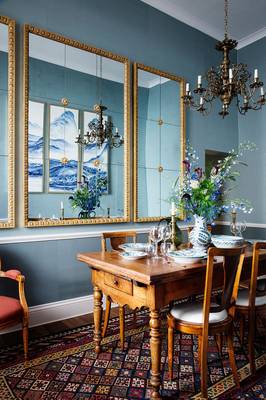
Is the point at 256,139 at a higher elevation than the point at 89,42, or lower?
lower

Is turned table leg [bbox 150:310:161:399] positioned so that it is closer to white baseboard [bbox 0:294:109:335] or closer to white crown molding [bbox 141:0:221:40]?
white baseboard [bbox 0:294:109:335]

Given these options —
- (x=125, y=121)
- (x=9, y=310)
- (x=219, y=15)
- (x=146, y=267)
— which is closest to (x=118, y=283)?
(x=146, y=267)

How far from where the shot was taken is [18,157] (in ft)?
9.52

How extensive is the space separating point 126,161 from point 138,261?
183cm

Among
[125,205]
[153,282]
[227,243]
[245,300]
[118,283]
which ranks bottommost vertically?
[245,300]

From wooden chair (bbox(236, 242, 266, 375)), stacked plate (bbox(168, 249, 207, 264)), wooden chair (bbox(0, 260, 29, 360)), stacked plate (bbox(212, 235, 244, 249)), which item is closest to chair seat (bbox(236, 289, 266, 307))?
wooden chair (bbox(236, 242, 266, 375))

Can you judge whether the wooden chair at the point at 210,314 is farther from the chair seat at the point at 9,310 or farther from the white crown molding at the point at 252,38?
the white crown molding at the point at 252,38

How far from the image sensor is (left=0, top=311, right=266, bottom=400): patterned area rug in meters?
1.92

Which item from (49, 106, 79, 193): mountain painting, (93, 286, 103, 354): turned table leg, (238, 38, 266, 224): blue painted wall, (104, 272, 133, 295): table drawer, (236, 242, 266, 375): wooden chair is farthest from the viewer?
(238, 38, 266, 224): blue painted wall

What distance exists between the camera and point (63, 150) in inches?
126

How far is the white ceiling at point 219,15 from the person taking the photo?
13.3 feet

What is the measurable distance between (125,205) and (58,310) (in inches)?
55.2

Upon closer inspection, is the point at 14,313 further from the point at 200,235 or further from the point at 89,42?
the point at 89,42

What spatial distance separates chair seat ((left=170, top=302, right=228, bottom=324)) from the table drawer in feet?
1.17
